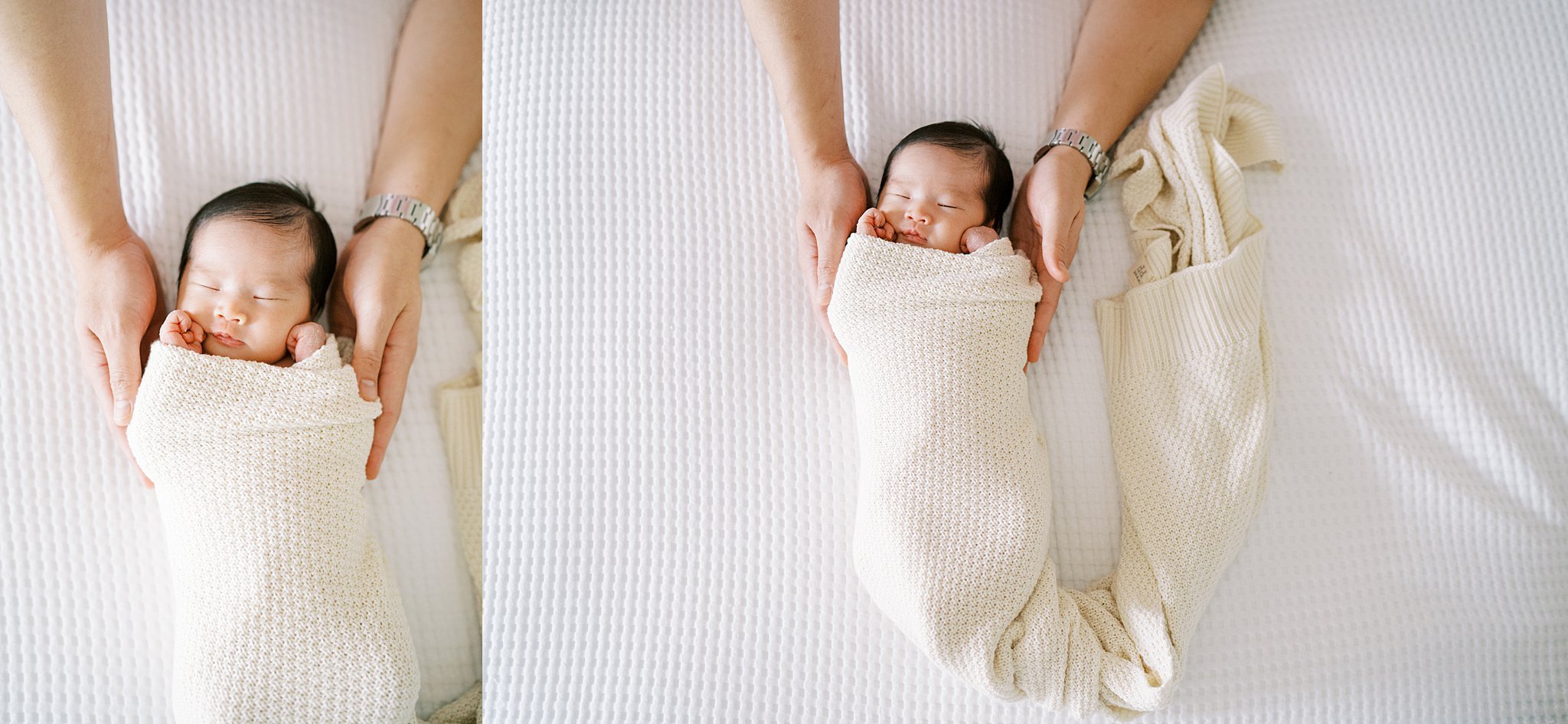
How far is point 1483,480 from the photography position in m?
1.16

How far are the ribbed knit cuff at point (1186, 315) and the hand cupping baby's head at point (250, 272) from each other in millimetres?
975

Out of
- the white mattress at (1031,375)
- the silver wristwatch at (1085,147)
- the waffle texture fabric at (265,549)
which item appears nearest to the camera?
the waffle texture fabric at (265,549)

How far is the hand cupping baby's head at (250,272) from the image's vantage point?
102cm

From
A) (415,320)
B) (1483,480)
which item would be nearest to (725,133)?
(415,320)

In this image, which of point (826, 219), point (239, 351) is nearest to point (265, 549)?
point (239, 351)

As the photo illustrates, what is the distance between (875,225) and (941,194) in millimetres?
87

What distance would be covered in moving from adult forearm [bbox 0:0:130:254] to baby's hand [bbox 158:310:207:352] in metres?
0.15

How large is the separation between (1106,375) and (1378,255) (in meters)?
0.42

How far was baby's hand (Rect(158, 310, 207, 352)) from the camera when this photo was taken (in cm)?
100

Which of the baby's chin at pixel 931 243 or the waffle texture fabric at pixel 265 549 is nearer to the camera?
the waffle texture fabric at pixel 265 549

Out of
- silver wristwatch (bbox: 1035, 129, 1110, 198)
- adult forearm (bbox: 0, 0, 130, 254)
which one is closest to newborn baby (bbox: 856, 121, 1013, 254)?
silver wristwatch (bbox: 1035, 129, 1110, 198)

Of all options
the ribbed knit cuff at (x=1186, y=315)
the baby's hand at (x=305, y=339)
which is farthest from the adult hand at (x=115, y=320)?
the ribbed knit cuff at (x=1186, y=315)

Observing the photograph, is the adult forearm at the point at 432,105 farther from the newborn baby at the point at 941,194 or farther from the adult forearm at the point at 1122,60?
the adult forearm at the point at 1122,60

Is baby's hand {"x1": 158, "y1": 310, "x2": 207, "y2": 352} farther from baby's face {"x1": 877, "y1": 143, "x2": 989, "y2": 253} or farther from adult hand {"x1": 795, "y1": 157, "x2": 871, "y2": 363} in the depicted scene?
baby's face {"x1": 877, "y1": 143, "x2": 989, "y2": 253}
